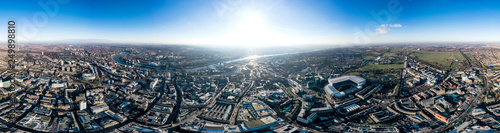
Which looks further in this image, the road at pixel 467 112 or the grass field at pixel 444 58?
the grass field at pixel 444 58

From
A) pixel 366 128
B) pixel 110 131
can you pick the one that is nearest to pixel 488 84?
pixel 366 128

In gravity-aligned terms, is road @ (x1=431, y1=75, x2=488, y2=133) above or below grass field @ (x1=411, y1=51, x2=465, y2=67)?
below

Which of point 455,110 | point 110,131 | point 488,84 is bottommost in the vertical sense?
point 110,131

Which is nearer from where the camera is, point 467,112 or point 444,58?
point 467,112

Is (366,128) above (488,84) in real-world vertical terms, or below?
below

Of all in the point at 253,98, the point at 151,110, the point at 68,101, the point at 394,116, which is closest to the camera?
the point at 394,116

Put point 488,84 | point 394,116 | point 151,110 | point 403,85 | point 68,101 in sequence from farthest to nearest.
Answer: point 403,85, point 488,84, point 68,101, point 151,110, point 394,116

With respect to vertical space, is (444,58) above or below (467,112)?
above

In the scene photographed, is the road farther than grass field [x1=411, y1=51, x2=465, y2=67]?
No

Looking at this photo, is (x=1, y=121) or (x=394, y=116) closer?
(x=1, y=121)

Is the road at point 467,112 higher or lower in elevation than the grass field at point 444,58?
lower

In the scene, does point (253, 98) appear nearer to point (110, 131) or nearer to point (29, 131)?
point (110, 131)
